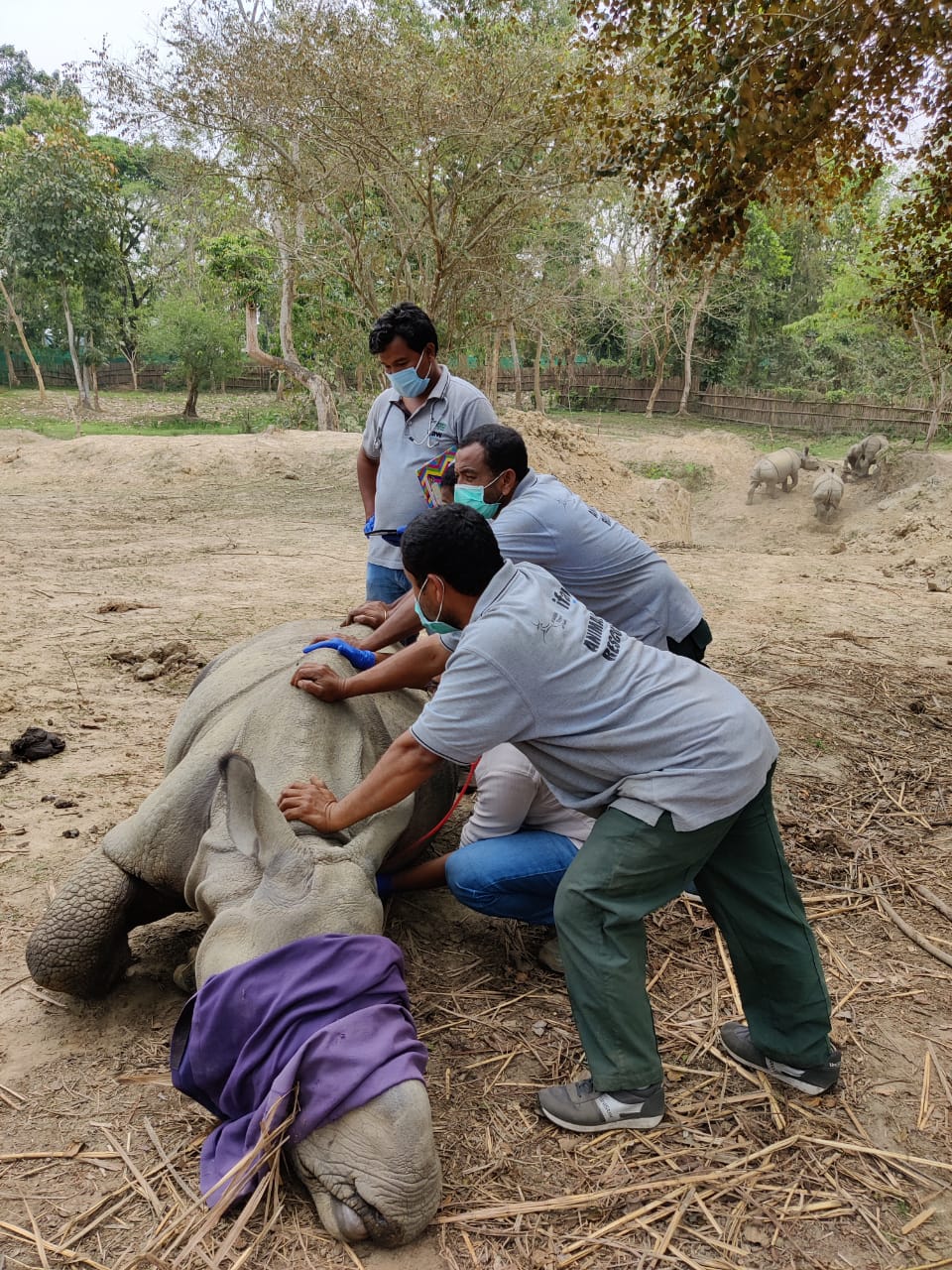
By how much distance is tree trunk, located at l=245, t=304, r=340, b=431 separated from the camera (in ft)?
66.2

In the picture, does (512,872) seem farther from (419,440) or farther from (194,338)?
(194,338)

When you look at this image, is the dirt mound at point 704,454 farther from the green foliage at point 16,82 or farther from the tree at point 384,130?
the green foliage at point 16,82

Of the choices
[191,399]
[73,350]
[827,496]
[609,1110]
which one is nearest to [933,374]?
[827,496]

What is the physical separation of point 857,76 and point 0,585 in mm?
7598

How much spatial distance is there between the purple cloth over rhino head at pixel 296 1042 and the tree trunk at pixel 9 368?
36.5 m

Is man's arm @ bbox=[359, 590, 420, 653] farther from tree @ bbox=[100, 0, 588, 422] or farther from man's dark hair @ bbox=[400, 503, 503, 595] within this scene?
tree @ bbox=[100, 0, 588, 422]

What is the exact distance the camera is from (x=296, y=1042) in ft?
8.38

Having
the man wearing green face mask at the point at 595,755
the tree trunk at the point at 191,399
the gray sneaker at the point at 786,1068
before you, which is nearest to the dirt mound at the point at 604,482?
the gray sneaker at the point at 786,1068

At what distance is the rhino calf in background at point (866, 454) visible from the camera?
19.7m

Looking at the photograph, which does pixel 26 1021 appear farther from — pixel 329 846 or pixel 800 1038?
pixel 800 1038

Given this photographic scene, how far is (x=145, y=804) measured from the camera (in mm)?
3664

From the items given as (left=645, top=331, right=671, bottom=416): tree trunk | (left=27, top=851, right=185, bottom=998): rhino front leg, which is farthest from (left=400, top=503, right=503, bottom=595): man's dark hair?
(left=645, top=331, right=671, bottom=416): tree trunk

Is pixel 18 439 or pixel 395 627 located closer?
pixel 395 627

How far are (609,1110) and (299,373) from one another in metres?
19.7
